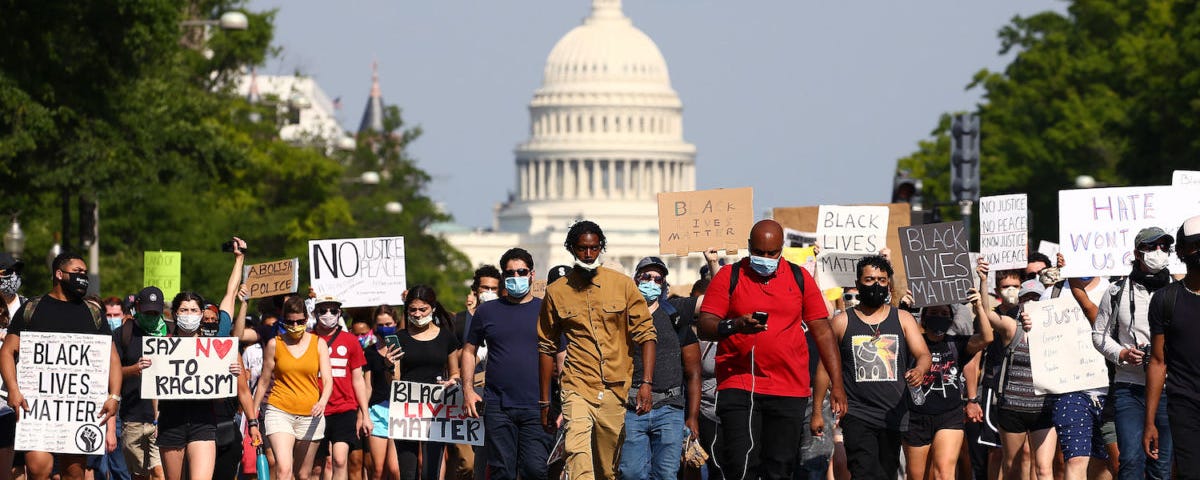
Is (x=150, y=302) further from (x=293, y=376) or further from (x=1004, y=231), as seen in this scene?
(x=1004, y=231)

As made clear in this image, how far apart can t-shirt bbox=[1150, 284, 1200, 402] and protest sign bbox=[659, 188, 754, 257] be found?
22.4ft

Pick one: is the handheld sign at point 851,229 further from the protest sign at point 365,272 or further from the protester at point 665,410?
the protester at point 665,410

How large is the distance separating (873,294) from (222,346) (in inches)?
159

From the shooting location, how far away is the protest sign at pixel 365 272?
19.6 meters

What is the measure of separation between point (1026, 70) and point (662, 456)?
53.9 m

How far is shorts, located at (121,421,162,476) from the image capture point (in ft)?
53.4

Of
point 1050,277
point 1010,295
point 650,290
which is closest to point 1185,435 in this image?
point 650,290

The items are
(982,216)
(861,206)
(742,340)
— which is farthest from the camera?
(861,206)

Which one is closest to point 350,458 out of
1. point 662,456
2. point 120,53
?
point 662,456

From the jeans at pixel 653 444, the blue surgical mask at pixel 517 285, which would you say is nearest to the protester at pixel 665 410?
the jeans at pixel 653 444

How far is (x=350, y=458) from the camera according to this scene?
17.1 metres

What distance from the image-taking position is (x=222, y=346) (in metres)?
16.0

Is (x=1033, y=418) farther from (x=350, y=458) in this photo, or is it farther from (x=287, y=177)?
(x=287, y=177)

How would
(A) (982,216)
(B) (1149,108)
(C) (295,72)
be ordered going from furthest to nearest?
(C) (295,72) < (B) (1149,108) < (A) (982,216)
